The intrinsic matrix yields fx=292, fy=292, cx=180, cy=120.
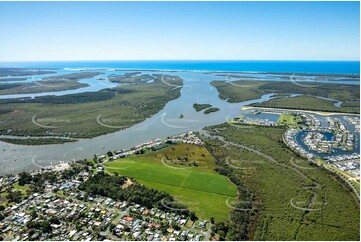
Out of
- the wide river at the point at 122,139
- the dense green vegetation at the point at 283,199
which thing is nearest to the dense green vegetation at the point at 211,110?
the wide river at the point at 122,139

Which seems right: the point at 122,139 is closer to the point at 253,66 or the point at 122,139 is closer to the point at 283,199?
the point at 283,199

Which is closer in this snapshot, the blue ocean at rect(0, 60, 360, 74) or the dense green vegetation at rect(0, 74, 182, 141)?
the dense green vegetation at rect(0, 74, 182, 141)

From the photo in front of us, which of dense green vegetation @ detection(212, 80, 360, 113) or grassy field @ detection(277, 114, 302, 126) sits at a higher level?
dense green vegetation @ detection(212, 80, 360, 113)

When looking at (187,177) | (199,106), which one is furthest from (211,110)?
(187,177)

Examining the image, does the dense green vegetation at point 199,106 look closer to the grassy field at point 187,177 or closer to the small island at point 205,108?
the small island at point 205,108

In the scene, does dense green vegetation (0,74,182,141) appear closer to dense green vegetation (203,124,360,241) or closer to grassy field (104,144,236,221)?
grassy field (104,144,236,221)

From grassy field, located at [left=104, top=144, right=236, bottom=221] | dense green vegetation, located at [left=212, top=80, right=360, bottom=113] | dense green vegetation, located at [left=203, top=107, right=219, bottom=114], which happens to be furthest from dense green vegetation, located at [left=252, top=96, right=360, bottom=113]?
grassy field, located at [left=104, top=144, right=236, bottom=221]
